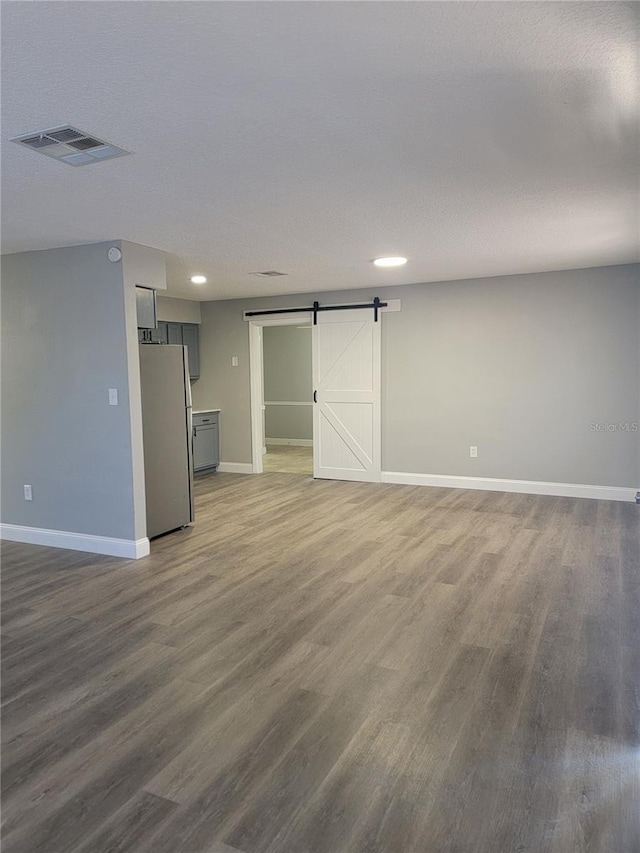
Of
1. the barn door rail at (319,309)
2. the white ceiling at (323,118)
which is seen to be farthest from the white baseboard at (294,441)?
the white ceiling at (323,118)

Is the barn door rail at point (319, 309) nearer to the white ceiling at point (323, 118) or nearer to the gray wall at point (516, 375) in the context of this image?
the gray wall at point (516, 375)

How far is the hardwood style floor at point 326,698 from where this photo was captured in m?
1.75

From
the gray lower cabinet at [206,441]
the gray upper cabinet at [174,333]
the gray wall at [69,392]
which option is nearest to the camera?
the gray wall at [69,392]

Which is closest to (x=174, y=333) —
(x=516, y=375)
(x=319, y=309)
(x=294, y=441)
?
(x=319, y=309)

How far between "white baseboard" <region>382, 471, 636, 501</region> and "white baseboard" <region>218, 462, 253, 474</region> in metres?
2.01

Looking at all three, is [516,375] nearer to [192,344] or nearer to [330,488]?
[330,488]

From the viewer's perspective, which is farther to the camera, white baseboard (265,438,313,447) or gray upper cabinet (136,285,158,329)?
white baseboard (265,438,313,447)

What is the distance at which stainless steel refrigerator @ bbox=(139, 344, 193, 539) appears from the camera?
455 cm

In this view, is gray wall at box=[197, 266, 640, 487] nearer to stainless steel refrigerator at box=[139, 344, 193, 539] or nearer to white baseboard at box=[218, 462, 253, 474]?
white baseboard at box=[218, 462, 253, 474]

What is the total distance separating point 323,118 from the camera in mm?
2127

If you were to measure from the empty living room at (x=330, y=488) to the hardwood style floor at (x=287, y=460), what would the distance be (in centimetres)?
138

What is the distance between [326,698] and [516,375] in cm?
461

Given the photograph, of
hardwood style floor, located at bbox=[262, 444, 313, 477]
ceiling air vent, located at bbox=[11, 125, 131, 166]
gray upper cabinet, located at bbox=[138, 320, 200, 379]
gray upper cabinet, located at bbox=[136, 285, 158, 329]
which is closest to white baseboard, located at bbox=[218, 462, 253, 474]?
hardwood style floor, located at bbox=[262, 444, 313, 477]

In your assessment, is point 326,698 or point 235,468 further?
point 235,468
